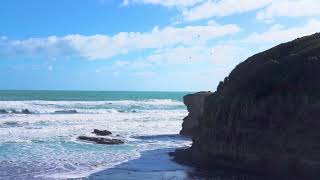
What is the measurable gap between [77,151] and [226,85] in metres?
8.91

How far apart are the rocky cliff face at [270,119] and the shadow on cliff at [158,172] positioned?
83 centimetres

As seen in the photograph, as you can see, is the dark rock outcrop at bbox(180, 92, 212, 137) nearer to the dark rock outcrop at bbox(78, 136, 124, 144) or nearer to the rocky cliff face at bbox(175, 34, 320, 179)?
the dark rock outcrop at bbox(78, 136, 124, 144)

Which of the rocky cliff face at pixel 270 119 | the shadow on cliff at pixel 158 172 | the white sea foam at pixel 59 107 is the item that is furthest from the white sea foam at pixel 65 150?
the white sea foam at pixel 59 107

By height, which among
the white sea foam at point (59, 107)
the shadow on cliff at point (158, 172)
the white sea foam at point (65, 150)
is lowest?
the shadow on cliff at point (158, 172)

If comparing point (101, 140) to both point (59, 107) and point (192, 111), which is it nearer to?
point (192, 111)

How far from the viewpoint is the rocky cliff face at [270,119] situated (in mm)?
19750

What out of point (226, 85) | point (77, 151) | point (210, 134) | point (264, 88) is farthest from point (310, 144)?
point (77, 151)

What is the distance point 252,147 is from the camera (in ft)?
69.7

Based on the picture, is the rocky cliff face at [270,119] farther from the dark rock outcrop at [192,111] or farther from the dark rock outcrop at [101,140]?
the dark rock outcrop at [192,111]

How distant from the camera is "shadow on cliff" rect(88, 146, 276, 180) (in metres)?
21.2

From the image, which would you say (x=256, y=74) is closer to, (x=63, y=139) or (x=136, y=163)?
(x=136, y=163)

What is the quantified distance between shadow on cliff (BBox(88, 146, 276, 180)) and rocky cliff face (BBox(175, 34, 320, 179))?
0.83m

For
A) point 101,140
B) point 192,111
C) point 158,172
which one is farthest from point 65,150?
point 192,111

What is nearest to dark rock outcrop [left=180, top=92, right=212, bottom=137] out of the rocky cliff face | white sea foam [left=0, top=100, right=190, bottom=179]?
white sea foam [left=0, top=100, right=190, bottom=179]
